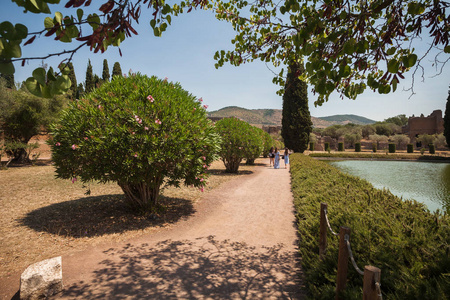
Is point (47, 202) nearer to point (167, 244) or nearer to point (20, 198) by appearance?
point (20, 198)

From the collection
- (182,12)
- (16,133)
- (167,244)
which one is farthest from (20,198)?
(16,133)

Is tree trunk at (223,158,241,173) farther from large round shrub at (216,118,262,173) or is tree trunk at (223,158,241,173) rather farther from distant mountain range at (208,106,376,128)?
distant mountain range at (208,106,376,128)

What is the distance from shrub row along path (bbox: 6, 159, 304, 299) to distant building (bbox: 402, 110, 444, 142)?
60.6 metres

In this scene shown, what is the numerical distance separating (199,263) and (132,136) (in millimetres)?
2946

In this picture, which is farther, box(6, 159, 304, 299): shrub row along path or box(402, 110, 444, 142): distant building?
box(402, 110, 444, 142): distant building

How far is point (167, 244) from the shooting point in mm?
4980

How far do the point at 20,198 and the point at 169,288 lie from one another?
803cm

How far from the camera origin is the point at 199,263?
A: 164 inches

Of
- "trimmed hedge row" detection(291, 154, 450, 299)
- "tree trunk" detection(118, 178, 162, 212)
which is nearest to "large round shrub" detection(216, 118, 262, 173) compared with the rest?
"tree trunk" detection(118, 178, 162, 212)

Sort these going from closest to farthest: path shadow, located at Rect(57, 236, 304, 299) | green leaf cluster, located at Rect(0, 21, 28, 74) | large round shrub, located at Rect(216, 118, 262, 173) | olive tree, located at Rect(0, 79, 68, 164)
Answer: green leaf cluster, located at Rect(0, 21, 28, 74) < path shadow, located at Rect(57, 236, 304, 299) < large round shrub, located at Rect(216, 118, 262, 173) < olive tree, located at Rect(0, 79, 68, 164)

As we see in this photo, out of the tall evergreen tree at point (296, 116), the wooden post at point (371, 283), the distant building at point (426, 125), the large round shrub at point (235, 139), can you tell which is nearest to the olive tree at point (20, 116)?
the large round shrub at point (235, 139)

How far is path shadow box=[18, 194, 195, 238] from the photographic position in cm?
561

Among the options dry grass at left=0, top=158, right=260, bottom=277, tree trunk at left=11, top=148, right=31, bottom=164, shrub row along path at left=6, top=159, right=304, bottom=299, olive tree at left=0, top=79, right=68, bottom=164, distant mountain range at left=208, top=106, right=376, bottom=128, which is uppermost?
distant mountain range at left=208, top=106, right=376, bottom=128

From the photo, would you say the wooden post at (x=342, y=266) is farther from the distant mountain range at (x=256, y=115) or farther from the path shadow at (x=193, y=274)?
the distant mountain range at (x=256, y=115)
